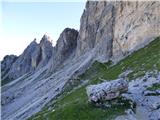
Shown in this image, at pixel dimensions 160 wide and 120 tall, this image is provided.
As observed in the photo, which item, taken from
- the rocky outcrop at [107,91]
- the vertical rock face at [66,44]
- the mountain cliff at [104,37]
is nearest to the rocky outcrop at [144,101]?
the rocky outcrop at [107,91]

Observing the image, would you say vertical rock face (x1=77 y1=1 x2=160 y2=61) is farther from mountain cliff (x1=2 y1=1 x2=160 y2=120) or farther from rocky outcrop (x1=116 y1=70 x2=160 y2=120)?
rocky outcrop (x1=116 y1=70 x2=160 y2=120)

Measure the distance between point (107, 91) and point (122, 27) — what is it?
69.9 m

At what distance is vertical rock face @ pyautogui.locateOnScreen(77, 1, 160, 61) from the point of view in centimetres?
10375

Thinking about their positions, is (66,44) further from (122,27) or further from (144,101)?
(144,101)

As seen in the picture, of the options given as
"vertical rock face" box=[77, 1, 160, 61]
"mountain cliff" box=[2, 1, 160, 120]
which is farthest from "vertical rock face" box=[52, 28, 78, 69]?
"vertical rock face" box=[77, 1, 160, 61]

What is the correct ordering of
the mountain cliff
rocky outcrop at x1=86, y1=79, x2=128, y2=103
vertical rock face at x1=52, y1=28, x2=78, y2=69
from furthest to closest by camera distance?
1. vertical rock face at x1=52, y1=28, x2=78, y2=69
2. the mountain cliff
3. rocky outcrop at x1=86, y1=79, x2=128, y2=103

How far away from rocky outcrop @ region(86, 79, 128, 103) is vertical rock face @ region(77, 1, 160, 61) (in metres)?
53.7

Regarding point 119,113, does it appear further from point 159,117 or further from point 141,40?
point 141,40

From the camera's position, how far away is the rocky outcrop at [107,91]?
4756 cm

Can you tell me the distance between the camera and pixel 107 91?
47.8 meters

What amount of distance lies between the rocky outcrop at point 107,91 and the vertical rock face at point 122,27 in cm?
5374

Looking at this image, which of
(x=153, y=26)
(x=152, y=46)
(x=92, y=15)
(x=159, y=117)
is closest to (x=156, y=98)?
(x=159, y=117)

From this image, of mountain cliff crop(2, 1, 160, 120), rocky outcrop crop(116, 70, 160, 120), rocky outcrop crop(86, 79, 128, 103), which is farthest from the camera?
mountain cliff crop(2, 1, 160, 120)

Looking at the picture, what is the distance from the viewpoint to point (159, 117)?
44375 millimetres
